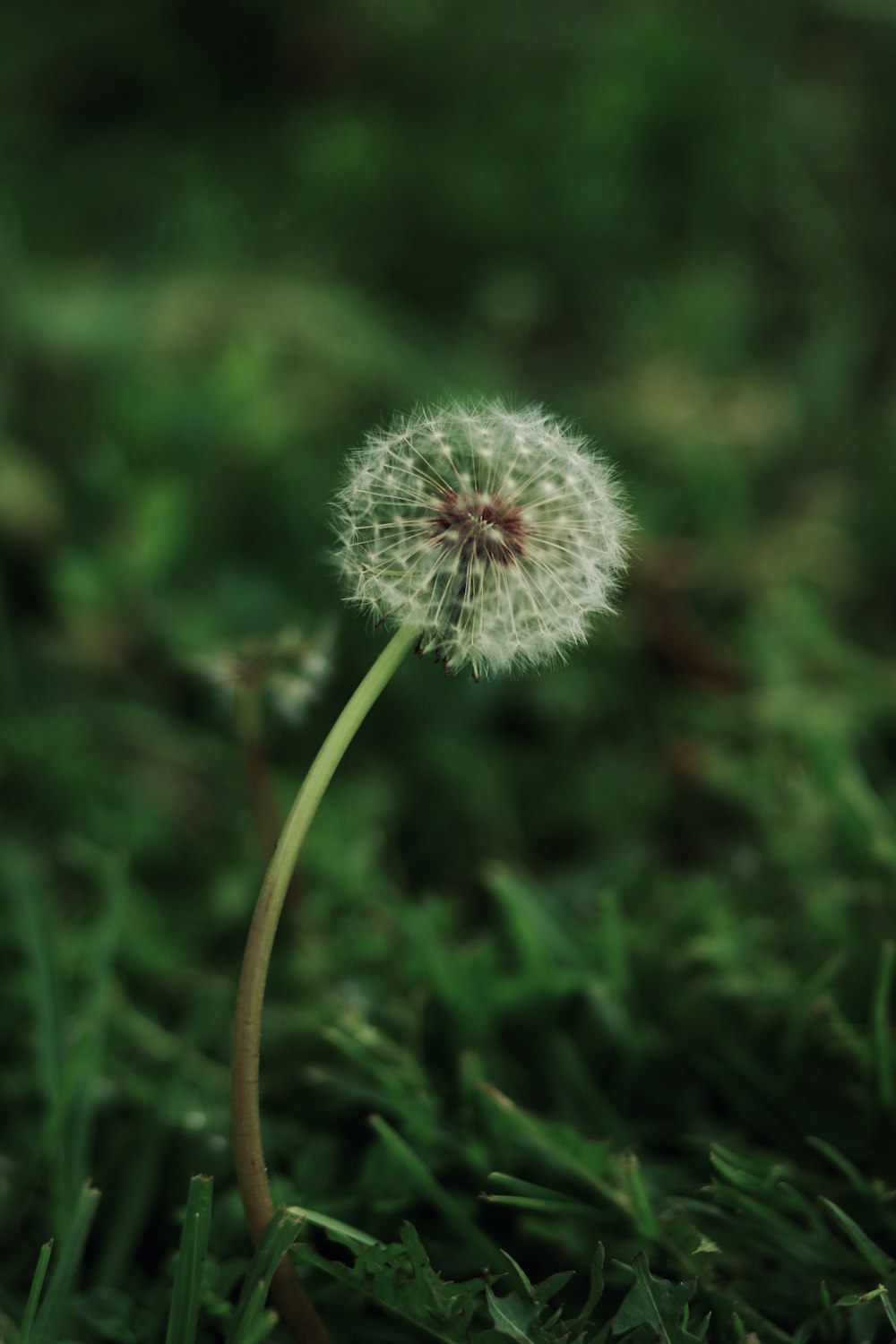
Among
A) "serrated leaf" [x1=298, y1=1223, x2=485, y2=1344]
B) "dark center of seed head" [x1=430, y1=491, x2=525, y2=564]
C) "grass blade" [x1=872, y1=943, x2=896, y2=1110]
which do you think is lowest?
"serrated leaf" [x1=298, y1=1223, x2=485, y2=1344]

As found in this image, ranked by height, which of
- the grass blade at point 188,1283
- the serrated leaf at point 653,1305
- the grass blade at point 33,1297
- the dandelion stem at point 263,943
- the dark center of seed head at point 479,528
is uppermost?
the dark center of seed head at point 479,528

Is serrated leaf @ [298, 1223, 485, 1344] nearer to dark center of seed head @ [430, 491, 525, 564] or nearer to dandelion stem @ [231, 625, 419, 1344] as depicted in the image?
dandelion stem @ [231, 625, 419, 1344]

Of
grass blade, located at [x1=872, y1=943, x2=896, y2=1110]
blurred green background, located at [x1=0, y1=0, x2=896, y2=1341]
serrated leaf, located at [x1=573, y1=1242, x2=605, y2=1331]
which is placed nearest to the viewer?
serrated leaf, located at [x1=573, y1=1242, x2=605, y2=1331]

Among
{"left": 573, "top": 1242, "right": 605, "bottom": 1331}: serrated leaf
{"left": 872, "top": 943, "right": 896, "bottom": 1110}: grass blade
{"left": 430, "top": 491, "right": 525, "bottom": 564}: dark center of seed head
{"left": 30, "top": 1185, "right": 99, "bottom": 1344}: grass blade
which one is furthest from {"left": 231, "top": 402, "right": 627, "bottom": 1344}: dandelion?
{"left": 872, "top": 943, "right": 896, "bottom": 1110}: grass blade

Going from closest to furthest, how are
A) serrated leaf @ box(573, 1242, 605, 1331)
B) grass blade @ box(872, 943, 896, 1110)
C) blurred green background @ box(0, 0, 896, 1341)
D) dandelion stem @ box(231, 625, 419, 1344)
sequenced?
dandelion stem @ box(231, 625, 419, 1344)
serrated leaf @ box(573, 1242, 605, 1331)
grass blade @ box(872, 943, 896, 1110)
blurred green background @ box(0, 0, 896, 1341)

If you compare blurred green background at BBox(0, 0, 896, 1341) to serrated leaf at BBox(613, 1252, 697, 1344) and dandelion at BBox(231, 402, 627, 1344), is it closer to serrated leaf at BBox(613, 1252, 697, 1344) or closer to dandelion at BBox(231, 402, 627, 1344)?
serrated leaf at BBox(613, 1252, 697, 1344)

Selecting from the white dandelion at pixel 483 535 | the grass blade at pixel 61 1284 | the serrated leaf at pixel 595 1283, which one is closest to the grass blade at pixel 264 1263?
the grass blade at pixel 61 1284

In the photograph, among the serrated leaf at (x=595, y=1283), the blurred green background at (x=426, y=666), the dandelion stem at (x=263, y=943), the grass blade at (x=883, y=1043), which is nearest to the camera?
the dandelion stem at (x=263, y=943)

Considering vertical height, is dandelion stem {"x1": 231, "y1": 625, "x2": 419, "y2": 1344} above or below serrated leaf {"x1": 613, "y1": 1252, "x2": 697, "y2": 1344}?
above

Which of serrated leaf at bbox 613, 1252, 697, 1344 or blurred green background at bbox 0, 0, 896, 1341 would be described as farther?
blurred green background at bbox 0, 0, 896, 1341

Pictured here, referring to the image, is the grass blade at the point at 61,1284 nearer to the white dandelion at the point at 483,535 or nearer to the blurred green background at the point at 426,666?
the blurred green background at the point at 426,666
